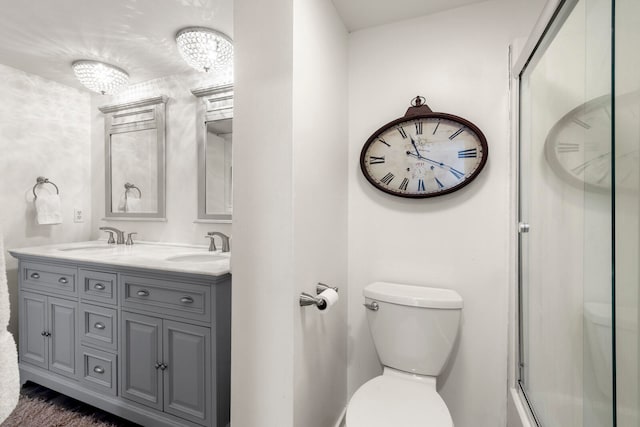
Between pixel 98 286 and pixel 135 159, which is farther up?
pixel 135 159

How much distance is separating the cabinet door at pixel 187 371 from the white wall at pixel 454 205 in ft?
2.56

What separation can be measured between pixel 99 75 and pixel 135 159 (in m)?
0.60

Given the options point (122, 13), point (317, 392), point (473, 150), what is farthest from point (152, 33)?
point (317, 392)

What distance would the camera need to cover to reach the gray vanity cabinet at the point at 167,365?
1.38 m

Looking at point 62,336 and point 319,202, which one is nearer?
point 319,202

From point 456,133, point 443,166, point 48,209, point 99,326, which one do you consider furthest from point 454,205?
point 48,209

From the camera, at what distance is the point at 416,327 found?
4.30 feet

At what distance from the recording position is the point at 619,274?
2.21 ft

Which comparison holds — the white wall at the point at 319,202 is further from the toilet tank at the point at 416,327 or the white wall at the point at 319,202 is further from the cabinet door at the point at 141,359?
the cabinet door at the point at 141,359

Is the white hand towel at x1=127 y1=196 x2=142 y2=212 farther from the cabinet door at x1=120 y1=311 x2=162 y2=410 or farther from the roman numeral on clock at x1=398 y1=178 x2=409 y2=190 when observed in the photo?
the roman numeral on clock at x1=398 y1=178 x2=409 y2=190

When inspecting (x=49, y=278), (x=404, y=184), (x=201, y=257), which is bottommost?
(x=49, y=278)

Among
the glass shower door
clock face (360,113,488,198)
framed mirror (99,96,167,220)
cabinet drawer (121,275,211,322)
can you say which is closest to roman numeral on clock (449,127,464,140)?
clock face (360,113,488,198)

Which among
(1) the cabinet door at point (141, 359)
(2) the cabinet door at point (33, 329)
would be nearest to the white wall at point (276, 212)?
(1) the cabinet door at point (141, 359)

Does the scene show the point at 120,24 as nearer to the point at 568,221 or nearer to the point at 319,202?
the point at 319,202
